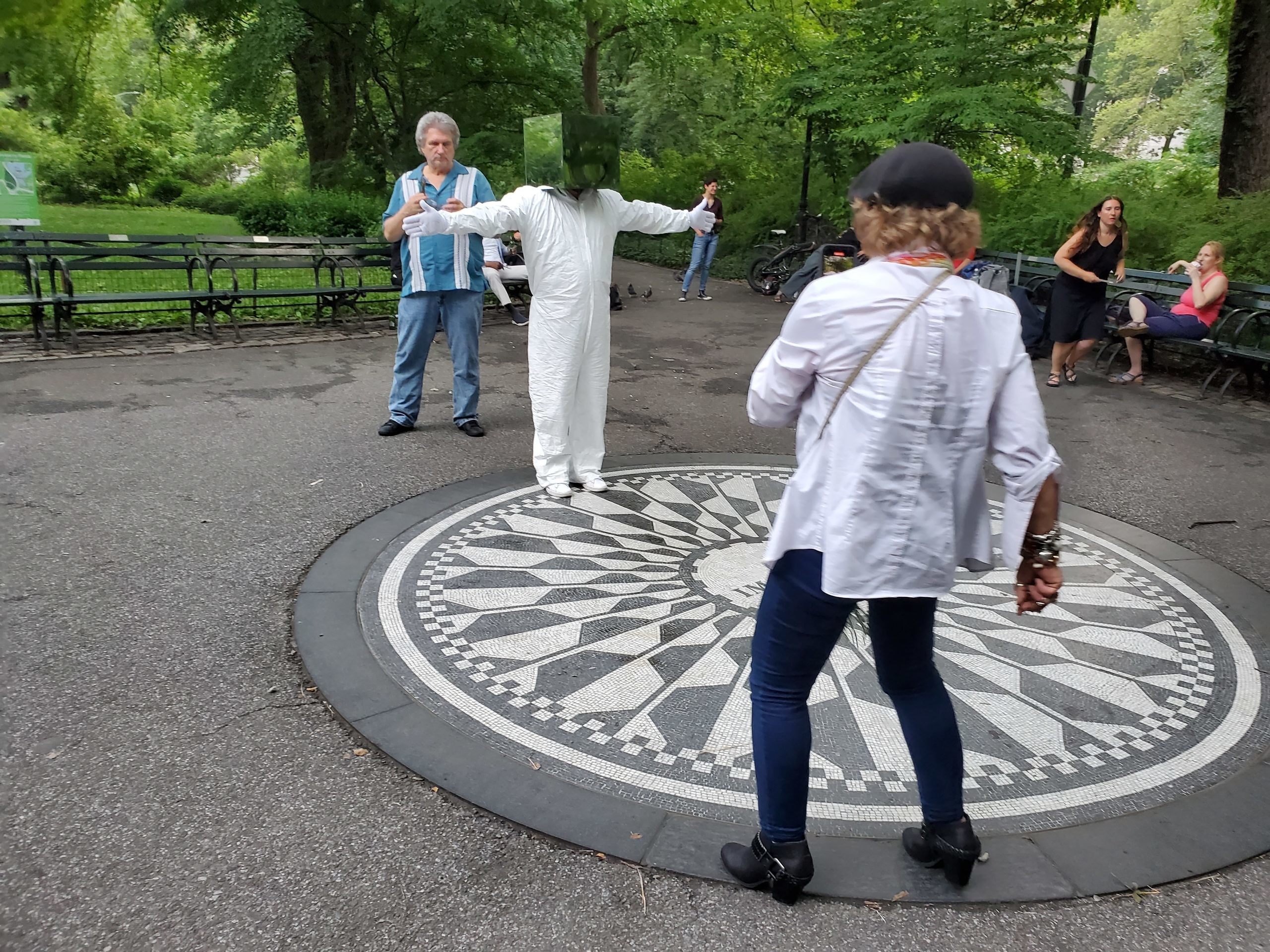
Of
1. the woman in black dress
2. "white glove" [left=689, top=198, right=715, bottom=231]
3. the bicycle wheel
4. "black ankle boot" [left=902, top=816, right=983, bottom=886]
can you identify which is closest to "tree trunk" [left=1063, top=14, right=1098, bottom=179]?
the bicycle wheel

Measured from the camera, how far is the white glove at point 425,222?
15.5 feet

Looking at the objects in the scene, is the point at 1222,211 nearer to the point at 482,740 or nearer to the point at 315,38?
the point at 482,740

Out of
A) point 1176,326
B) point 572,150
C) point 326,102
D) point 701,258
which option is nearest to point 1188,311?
point 1176,326

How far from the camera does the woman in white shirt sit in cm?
201

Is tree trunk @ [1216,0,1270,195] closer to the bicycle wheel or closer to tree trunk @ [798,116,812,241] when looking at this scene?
the bicycle wheel

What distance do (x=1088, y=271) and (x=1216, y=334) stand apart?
4.53ft

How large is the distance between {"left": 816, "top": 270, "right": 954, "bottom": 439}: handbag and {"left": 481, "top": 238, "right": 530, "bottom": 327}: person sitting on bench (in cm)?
340

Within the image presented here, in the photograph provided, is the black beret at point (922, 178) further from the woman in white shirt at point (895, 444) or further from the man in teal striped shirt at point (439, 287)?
the man in teal striped shirt at point (439, 287)

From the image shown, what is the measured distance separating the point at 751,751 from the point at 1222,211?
10440mm

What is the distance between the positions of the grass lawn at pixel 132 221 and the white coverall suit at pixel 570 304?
1386 centimetres

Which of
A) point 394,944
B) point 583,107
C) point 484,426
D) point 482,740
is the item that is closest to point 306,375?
point 484,426

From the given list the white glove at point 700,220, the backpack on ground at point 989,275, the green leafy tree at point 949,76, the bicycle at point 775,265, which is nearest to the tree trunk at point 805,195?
the bicycle at point 775,265

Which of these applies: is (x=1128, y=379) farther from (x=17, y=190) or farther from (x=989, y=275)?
(x=17, y=190)

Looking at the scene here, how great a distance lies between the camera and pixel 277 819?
2.68 metres
